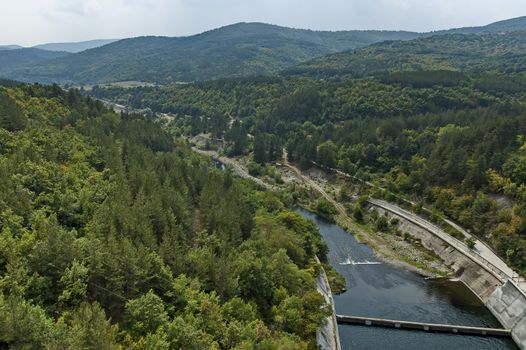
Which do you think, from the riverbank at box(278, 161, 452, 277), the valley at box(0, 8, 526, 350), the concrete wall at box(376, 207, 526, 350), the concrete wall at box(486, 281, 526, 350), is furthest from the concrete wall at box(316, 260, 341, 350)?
the concrete wall at box(376, 207, 526, 350)

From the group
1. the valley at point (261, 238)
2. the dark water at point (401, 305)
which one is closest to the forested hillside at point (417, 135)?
the valley at point (261, 238)

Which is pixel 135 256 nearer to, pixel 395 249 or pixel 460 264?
pixel 460 264

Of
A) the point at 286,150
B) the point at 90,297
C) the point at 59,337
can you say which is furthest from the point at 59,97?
the point at 59,337

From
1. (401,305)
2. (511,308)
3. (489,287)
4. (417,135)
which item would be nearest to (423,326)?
(401,305)

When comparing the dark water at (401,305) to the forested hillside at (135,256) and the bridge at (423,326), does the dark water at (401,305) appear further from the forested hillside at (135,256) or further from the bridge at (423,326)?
the forested hillside at (135,256)

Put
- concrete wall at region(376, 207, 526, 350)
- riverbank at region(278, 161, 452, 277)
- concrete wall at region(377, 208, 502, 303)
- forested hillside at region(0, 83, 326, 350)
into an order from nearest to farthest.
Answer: forested hillside at region(0, 83, 326, 350)
concrete wall at region(376, 207, 526, 350)
concrete wall at region(377, 208, 502, 303)
riverbank at region(278, 161, 452, 277)

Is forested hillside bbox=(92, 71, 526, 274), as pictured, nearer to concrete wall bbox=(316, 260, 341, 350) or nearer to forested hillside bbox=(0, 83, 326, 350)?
concrete wall bbox=(316, 260, 341, 350)
